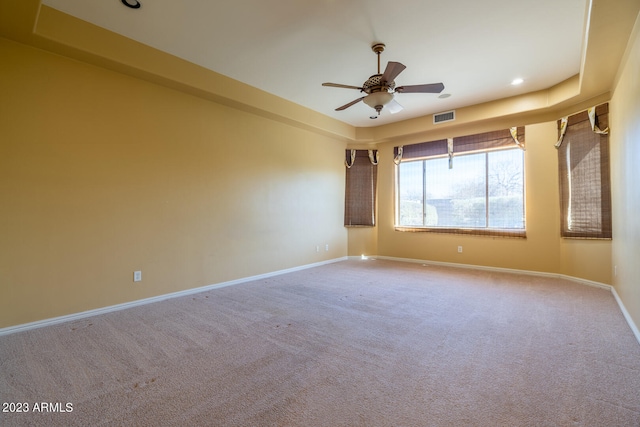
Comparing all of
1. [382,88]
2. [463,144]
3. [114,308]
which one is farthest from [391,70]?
[114,308]

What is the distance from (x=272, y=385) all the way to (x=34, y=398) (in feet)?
4.64

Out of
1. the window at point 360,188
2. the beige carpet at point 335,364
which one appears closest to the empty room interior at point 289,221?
the beige carpet at point 335,364

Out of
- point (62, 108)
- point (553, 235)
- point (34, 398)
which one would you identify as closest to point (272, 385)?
point (34, 398)

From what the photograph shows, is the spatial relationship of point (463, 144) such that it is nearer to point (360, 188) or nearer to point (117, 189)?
point (360, 188)

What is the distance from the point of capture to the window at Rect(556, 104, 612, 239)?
3941 mm

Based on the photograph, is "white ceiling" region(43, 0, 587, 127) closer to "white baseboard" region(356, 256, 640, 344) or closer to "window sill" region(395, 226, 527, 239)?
"window sill" region(395, 226, 527, 239)

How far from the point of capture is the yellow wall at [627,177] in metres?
2.52

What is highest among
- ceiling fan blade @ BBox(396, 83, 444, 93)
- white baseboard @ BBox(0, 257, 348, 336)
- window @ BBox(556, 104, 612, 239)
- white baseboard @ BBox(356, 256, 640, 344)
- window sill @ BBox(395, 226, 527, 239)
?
ceiling fan blade @ BBox(396, 83, 444, 93)

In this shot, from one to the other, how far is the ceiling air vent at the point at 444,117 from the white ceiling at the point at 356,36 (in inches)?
40.1

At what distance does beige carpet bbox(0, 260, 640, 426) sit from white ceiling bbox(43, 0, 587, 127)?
10.0 ft

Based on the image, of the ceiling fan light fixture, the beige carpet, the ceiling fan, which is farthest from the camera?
the ceiling fan light fixture

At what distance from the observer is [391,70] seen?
282cm

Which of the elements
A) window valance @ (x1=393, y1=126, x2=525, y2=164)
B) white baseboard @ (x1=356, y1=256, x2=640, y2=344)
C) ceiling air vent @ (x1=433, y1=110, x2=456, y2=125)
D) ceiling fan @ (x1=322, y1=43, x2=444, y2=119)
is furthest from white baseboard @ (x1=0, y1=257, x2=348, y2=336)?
ceiling air vent @ (x1=433, y1=110, x2=456, y2=125)

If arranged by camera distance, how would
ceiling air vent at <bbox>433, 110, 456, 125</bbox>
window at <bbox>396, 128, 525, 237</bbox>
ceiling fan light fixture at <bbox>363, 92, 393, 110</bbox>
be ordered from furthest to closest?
ceiling air vent at <bbox>433, 110, 456, 125</bbox> → window at <bbox>396, 128, 525, 237</bbox> → ceiling fan light fixture at <bbox>363, 92, 393, 110</bbox>
